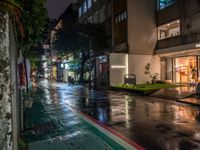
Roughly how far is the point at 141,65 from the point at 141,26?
15.7 ft

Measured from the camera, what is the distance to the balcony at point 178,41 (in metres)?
24.6

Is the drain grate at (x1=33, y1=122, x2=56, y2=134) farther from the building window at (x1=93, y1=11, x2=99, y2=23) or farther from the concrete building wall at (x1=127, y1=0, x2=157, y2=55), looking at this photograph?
the building window at (x1=93, y1=11, x2=99, y2=23)

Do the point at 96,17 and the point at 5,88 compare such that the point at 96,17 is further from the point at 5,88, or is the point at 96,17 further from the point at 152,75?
the point at 5,88

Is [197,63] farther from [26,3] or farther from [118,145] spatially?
[26,3]

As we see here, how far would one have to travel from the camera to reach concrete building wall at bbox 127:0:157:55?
3017cm

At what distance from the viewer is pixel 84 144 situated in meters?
6.63

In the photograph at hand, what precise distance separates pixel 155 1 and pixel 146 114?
76.6 ft

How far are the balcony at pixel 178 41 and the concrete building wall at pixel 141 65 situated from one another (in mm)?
1727

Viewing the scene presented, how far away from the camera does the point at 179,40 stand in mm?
26766

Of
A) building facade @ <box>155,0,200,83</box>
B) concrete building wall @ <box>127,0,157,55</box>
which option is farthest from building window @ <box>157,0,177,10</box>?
concrete building wall @ <box>127,0,157,55</box>

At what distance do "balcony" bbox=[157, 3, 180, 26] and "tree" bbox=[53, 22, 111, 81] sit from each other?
8.10 m

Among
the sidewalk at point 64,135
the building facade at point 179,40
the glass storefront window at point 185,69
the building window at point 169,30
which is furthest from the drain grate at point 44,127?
the building window at point 169,30

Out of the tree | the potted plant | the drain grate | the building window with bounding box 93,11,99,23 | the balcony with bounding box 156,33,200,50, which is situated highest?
the building window with bounding box 93,11,99,23

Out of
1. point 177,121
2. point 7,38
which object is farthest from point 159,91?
point 7,38
